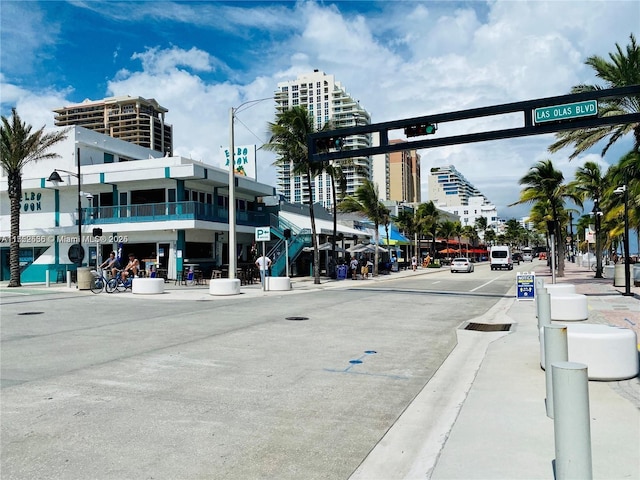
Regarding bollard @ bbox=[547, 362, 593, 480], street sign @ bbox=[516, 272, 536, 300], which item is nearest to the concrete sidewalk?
bollard @ bbox=[547, 362, 593, 480]

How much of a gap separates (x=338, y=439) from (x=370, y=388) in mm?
2007

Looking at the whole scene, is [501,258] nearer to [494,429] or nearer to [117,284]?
[117,284]

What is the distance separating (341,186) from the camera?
34844mm

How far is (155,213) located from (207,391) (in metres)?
27.3

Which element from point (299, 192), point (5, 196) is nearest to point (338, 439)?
point (5, 196)

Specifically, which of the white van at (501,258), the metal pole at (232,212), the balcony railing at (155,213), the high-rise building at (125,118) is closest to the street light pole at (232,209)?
the metal pole at (232,212)

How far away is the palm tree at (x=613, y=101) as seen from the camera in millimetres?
21469

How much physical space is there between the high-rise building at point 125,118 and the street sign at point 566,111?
14027cm

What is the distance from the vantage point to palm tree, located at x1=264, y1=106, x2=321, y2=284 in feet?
100

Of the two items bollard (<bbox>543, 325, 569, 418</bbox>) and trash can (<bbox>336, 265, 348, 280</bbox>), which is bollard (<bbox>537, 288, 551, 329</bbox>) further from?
trash can (<bbox>336, 265, 348, 280</bbox>)

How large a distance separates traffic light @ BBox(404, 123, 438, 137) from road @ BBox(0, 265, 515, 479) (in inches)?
270

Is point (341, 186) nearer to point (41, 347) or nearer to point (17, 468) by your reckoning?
point (41, 347)

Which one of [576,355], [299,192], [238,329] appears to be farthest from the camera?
[299,192]

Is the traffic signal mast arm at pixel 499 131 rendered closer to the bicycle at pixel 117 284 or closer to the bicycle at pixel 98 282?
the bicycle at pixel 117 284
